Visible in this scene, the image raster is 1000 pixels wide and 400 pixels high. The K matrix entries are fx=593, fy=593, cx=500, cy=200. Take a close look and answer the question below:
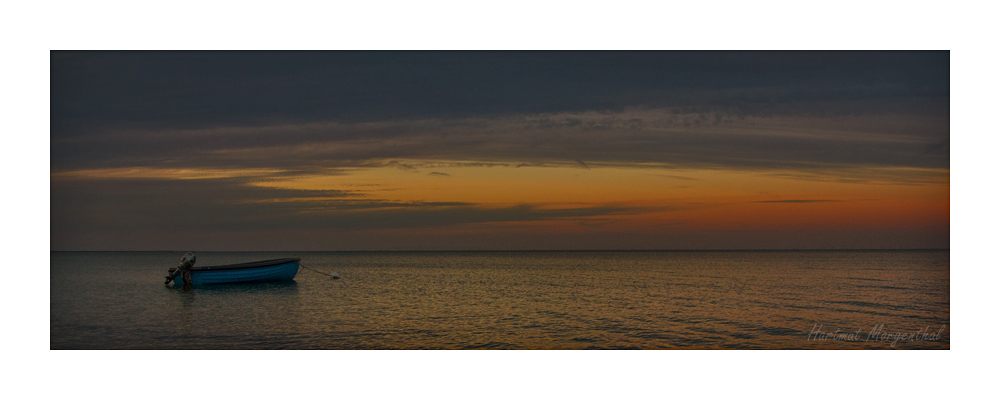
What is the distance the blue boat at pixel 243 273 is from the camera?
3069 cm

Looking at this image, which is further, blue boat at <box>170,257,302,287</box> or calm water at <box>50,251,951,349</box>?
blue boat at <box>170,257,302,287</box>

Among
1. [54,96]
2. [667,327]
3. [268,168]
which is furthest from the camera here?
[268,168]

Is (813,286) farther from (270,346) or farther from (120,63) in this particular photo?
(120,63)

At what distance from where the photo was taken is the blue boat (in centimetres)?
3069

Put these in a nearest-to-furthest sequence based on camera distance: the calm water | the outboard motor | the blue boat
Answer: the calm water → the outboard motor → the blue boat

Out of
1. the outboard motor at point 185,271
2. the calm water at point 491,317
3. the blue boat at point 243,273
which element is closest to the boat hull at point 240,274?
the blue boat at point 243,273

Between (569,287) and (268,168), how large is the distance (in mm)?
16720

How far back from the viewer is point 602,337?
49.9ft

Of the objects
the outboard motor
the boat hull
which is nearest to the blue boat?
the boat hull

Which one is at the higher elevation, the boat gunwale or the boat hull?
the boat gunwale

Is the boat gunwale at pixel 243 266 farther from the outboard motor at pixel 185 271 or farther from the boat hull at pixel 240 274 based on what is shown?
the outboard motor at pixel 185 271

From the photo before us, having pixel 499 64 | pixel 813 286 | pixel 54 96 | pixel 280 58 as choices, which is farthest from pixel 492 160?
pixel 813 286

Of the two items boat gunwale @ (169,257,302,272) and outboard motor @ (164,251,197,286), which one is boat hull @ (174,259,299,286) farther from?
outboard motor @ (164,251,197,286)

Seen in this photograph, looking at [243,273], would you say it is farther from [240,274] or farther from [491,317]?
[491,317]
